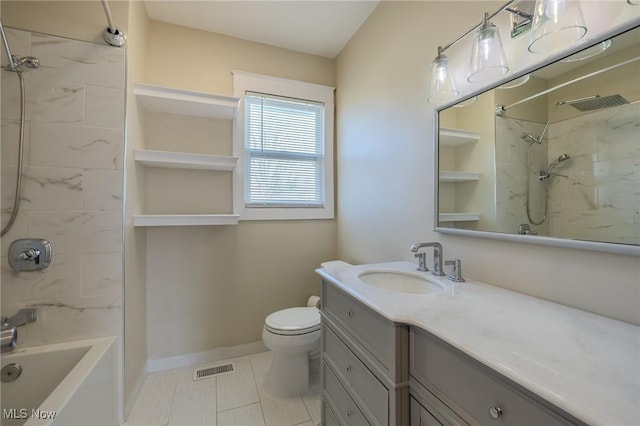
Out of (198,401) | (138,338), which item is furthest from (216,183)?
(198,401)

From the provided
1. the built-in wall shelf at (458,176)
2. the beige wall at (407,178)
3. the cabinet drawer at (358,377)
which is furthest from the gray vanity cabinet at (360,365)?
the built-in wall shelf at (458,176)

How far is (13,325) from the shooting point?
1.32 meters

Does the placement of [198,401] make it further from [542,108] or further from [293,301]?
[542,108]

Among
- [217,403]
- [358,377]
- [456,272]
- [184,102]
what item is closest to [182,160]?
[184,102]

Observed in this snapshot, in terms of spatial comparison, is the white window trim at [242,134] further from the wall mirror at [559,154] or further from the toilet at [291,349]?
the wall mirror at [559,154]

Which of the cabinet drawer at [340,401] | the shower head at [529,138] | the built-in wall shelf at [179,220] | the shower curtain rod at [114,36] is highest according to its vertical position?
the shower curtain rod at [114,36]

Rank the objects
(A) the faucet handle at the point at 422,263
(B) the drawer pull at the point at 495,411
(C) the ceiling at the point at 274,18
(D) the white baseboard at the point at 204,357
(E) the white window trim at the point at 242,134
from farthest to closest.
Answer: (E) the white window trim at the point at 242,134 → (D) the white baseboard at the point at 204,357 → (C) the ceiling at the point at 274,18 → (A) the faucet handle at the point at 422,263 → (B) the drawer pull at the point at 495,411

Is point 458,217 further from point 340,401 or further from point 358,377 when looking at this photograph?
point 340,401

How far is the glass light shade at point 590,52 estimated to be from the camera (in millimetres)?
785

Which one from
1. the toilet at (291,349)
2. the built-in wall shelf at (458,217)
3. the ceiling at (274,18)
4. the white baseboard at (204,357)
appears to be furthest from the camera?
the white baseboard at (204,357)

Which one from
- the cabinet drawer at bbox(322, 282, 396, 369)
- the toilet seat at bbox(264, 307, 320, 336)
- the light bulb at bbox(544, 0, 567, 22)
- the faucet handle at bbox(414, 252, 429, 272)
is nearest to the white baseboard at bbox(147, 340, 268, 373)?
the toilet seat at bbox(264, 307, 320, 336)

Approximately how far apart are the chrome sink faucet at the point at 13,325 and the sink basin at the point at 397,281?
5.62 ft

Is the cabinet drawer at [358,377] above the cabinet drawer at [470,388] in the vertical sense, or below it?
below

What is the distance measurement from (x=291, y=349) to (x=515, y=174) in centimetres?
152
